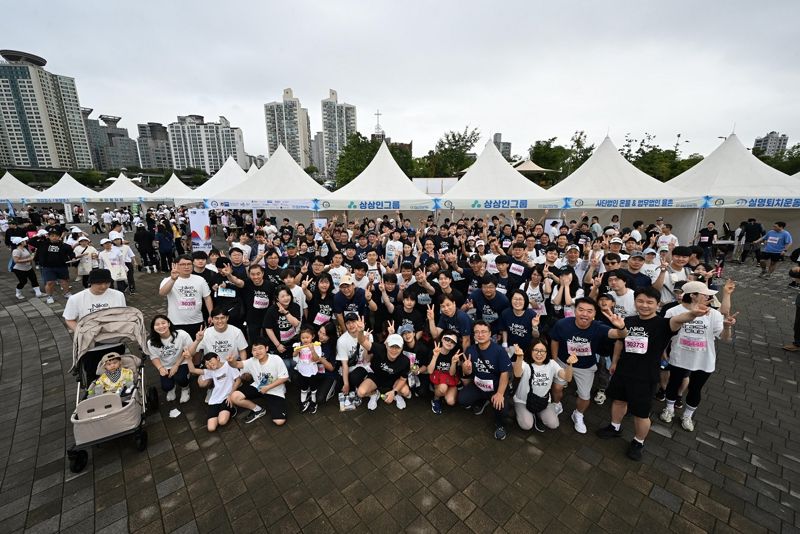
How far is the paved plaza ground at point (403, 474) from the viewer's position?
293cm

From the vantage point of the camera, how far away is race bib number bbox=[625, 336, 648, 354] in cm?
350

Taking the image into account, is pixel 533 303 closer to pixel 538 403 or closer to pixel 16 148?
pixel 538 403

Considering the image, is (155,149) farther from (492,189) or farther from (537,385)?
(537,385)

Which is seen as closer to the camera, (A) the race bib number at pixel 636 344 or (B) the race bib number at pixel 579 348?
(A) the race bib number at pixel 636 344

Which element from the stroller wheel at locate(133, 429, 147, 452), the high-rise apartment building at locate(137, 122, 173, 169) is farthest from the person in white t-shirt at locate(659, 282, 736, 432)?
the high-rise apartment building at locate(137, 122, 173, 169)

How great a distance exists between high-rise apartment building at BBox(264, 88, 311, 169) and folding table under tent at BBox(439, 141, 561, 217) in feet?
365

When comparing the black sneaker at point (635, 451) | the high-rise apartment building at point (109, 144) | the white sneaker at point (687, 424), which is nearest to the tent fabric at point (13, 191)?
the black sneaker at point (635, 451)

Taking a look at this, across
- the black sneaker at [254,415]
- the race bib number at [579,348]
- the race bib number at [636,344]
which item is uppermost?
the race bib number at [636,344]

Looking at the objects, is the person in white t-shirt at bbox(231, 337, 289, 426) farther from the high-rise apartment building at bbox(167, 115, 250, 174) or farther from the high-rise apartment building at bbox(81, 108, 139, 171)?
the high-rise apartment building at bbox(81, 108, 139, 171)

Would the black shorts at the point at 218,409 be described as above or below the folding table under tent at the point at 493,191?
below

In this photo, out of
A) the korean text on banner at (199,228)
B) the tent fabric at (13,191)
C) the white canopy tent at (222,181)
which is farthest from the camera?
the tent fabric at (13,191)

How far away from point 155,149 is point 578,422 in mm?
177706

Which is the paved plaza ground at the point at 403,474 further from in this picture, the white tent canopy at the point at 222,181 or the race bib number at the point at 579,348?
the white tent canopy at the point at 222,181

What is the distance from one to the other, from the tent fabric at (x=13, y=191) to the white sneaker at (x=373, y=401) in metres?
35.7
